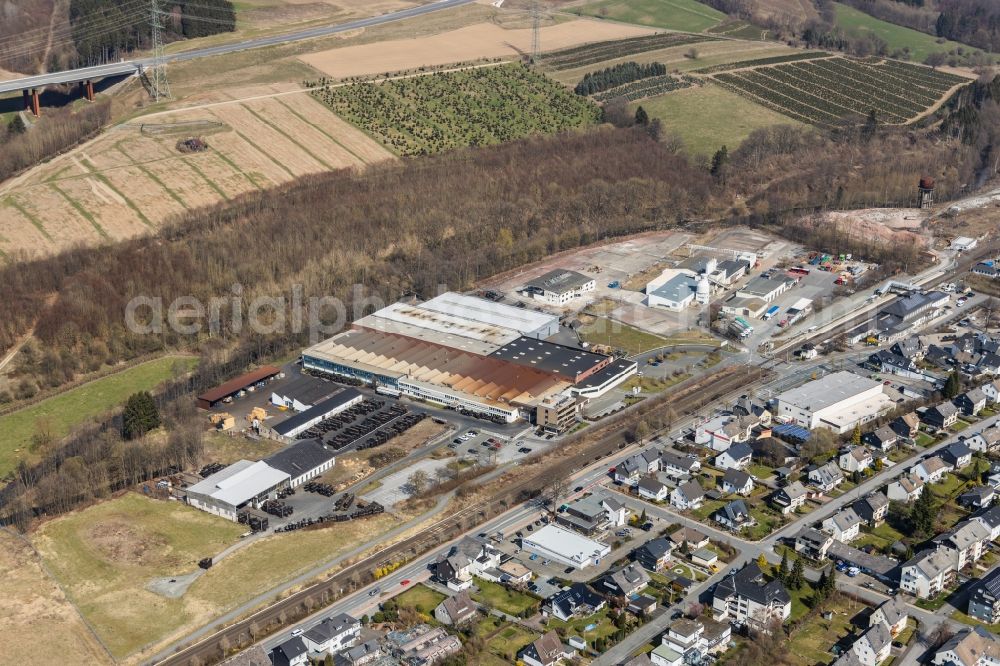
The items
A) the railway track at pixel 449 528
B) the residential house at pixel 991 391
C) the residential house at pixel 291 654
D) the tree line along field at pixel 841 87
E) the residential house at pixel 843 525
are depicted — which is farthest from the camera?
the tree line along field at pixel 841 87

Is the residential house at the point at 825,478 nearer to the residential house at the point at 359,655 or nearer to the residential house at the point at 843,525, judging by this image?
the residential house at the point at 843,525

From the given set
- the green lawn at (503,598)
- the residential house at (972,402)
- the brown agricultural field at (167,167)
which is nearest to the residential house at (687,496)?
the green lawn at (503,598)

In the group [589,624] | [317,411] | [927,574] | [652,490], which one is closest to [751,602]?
[589,624]

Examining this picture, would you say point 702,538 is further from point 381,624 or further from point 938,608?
point 381,624

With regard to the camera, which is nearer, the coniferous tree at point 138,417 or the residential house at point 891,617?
the residential house at point 891,617

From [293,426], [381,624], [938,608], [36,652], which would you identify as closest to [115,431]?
[293,426]

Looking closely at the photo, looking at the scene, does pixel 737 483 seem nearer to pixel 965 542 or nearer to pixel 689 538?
pixel 689 538
